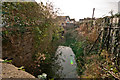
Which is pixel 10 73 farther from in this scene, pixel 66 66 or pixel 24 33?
pixel 66 66

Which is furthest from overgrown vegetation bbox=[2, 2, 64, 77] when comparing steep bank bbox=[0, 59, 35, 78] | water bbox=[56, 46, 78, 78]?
steep bank bbox=[0, 59, 35, 78]

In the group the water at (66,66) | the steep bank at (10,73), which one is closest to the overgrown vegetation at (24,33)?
the water at (66,66)

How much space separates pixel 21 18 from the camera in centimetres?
232

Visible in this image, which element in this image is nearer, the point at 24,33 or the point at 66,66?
the point at 24,33

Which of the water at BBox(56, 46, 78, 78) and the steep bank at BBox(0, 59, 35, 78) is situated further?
the water at BBox(56, 46, 78, 78)

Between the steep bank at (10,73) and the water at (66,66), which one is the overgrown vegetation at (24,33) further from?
the steep bank at (10,73)

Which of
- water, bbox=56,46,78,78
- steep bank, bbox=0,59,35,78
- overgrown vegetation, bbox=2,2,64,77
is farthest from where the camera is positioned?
water, bbox=56,46,78,78

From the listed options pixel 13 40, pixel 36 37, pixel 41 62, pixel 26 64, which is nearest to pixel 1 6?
pixel 13 40

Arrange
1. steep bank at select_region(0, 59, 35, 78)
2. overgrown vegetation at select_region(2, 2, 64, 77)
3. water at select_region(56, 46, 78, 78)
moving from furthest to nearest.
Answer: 1. water at select_region(56, 46, 78, 78)
2. overgrown vegetation at select_region(2, 2, 64, 77)
3. steep bank at select_region(0, 59, 35, 78)

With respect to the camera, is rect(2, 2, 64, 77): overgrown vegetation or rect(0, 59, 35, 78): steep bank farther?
rect(2, 2, 64, 77): overgrown vegetation

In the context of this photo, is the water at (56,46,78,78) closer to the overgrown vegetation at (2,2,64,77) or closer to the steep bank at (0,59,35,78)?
the overgrown vegetation at (2,2,64,77)

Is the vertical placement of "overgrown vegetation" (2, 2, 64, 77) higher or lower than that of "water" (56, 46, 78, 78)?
higher

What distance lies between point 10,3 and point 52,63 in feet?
8.51

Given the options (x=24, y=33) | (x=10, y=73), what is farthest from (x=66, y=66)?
(x=10, y=73)
